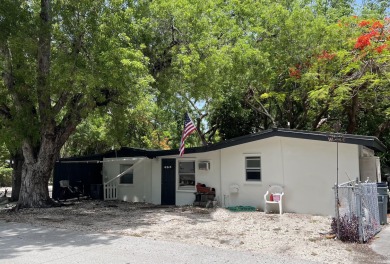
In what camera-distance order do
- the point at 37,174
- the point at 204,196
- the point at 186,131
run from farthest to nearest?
the point at 204,196, the point at 37,174, the point at 186,131

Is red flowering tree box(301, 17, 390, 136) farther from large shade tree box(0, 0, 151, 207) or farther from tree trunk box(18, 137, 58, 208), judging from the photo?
tree trunk box(18, 137, 58, 208)

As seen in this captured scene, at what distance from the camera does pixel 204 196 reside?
17.0m

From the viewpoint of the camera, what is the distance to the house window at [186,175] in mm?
18188

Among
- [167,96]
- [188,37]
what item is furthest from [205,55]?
[167,96]

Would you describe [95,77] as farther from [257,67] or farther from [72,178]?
[72,178]

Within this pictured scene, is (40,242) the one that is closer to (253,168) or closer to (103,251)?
(103,251)

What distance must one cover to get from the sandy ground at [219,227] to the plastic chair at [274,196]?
55 centimetres

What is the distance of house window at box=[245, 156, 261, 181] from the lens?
629 inches

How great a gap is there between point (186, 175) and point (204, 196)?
1770 millimetres

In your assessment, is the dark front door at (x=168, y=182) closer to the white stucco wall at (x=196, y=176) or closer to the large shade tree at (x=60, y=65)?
the white stucco wall at (x=196, y=176)

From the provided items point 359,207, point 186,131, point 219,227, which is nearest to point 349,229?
point 359,207

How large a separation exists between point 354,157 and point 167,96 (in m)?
7.29

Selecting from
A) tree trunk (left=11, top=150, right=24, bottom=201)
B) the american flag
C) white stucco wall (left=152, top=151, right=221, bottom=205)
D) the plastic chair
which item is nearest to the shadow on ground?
the american flag

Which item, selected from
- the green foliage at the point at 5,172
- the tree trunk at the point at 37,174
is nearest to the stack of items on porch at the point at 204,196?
the tree trunk at the point at 37,174
